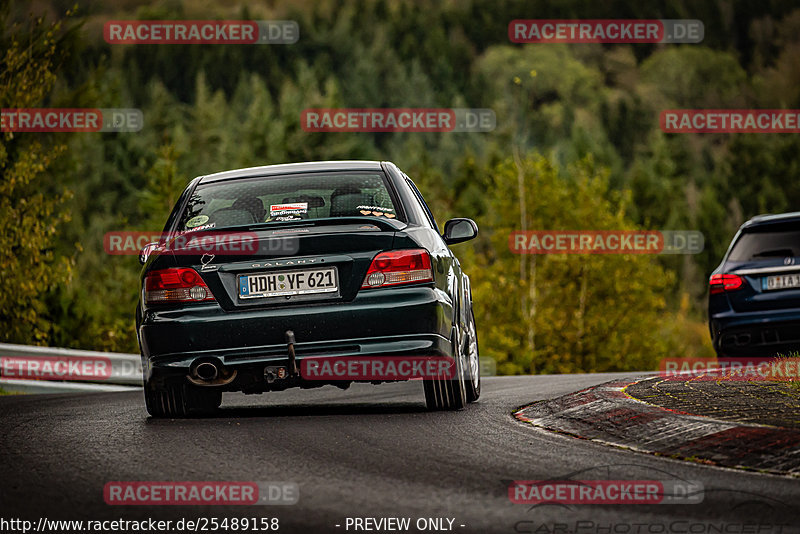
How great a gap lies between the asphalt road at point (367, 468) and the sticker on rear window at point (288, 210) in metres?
1.41

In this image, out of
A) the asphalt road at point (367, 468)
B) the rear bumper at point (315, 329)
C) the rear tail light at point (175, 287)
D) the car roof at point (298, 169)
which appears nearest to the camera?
the asphalt road at point (367, 468)

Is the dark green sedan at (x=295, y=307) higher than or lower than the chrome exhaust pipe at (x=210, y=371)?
higher

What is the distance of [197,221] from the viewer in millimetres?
8359

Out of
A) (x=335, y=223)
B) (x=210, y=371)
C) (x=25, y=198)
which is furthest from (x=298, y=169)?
(x=25, y=198)

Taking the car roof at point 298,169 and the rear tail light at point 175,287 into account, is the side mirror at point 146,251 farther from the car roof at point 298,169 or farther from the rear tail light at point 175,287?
the car roof at point 298,169

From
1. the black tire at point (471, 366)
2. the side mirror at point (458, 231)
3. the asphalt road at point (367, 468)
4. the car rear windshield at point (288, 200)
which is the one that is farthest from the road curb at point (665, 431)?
the car rear windshield at point (288, 200)

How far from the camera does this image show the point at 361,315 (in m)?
7.62

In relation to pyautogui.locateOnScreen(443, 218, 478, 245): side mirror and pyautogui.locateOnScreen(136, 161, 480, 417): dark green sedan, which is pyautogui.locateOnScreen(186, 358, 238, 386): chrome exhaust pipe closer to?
pyautogui.locateOnScreen(136, 161, 480, 417): dark green sedan

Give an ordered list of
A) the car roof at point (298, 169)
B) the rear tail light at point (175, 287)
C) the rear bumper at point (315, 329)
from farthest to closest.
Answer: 1. the car roof at point (298, 169)
2. the rear tail light at point (175, 287)
3. the rear bumper at point (315, 329)

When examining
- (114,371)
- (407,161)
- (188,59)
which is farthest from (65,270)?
(188,59)

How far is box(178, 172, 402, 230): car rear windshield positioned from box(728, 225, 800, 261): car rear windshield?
224 inches

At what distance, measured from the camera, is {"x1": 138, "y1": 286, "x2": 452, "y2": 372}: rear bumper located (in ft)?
25.0

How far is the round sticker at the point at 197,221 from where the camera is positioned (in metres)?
8.32

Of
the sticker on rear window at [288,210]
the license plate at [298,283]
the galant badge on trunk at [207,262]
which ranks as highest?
the sticker on rear window at [288,210]
